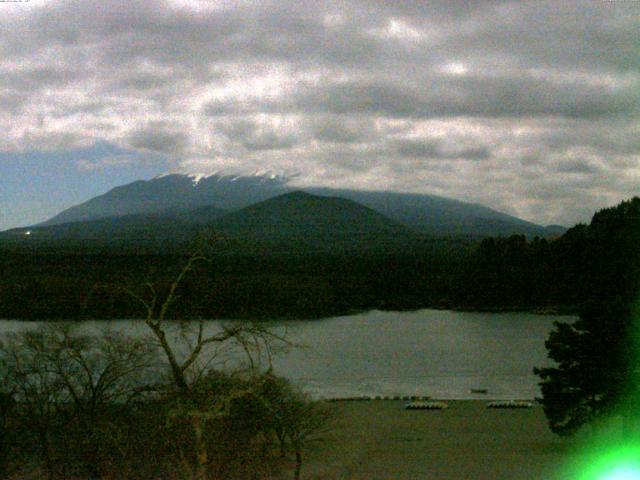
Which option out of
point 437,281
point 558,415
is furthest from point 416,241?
point 558,415

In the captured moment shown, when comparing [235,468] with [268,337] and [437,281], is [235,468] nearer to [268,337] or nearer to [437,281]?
[268,337]

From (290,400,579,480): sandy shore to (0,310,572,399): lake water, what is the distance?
2351 mm

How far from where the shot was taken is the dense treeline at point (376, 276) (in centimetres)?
2844

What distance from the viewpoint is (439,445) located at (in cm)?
1245

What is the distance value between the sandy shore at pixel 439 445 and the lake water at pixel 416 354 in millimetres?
2351

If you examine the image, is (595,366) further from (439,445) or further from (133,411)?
(133,411)

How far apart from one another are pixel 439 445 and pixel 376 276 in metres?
31.8

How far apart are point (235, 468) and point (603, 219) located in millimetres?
37137

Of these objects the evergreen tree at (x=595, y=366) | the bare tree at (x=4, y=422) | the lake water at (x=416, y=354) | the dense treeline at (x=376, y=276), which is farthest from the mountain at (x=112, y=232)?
the bare tree at (x=4, y=422)

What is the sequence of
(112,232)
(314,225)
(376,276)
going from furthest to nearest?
1. (314,225)
2. (112,232)
3. (376,276)

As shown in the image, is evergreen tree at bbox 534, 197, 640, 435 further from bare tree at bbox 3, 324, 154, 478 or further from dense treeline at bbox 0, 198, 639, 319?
dense treeline at bbox 0, 198, 639, 319

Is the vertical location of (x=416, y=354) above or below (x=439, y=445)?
below

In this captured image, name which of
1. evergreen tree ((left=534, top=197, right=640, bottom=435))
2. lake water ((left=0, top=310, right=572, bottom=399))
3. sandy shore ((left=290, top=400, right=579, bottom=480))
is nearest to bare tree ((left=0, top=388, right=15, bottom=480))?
sandy shore ((left=290, top=400, right=579, bottom=480))

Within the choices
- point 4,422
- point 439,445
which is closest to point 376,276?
point 439,445
